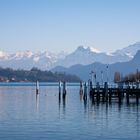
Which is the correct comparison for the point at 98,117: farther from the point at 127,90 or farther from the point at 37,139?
the point at 127,90

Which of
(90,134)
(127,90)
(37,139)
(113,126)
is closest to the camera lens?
(37,139)

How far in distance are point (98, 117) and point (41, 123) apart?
10382 mm

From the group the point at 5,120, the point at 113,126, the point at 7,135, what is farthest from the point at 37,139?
the point at 5,120

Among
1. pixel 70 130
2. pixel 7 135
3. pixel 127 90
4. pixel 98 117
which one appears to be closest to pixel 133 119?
pixel 98 117

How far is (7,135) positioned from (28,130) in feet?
11.5

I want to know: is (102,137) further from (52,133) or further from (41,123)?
(41,123)

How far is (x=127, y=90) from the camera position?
9219 cm

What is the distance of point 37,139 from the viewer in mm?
42938

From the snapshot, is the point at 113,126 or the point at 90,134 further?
the point at 113,126

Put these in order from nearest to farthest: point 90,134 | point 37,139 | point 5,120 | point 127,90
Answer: point 37,139 < point 90,134 < point 5,120 < point 127,90

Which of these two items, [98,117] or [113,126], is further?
[98,117]

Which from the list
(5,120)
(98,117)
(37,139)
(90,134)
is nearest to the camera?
(37,139)


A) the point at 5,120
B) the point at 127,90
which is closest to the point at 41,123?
the point at 5,120

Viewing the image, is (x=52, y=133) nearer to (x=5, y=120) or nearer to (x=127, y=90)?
(x=5, y=120)
